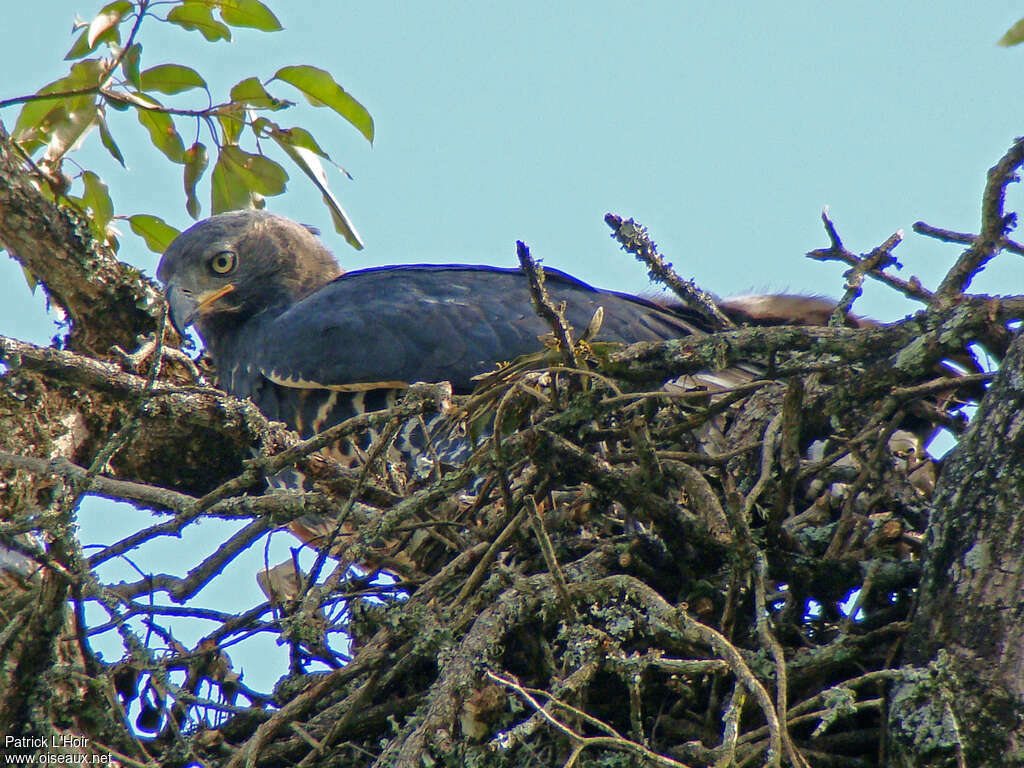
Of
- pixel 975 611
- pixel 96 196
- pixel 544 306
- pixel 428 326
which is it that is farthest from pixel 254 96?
pixel 975 611

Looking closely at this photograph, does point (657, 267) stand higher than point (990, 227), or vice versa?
point (657, 267)

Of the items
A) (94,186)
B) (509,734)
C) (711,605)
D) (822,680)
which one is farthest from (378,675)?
(94,186)

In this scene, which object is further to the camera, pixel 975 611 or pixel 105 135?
pixel 105 135

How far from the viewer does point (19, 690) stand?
279 centimetres

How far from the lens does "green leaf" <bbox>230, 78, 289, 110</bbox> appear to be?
408 centimetres

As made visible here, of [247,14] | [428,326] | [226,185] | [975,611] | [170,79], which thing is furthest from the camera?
[428,326]

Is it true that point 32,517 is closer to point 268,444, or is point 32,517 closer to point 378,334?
point 268,444

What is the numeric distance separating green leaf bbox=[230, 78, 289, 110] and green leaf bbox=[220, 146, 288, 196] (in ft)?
0.69

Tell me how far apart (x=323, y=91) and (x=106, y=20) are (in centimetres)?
70

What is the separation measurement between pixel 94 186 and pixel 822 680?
10.1ft

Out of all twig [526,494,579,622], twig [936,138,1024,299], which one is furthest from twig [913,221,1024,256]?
twig [526,494,579,622]

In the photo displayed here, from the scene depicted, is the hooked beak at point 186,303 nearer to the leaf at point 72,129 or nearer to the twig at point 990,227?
the leaf at point 72,129

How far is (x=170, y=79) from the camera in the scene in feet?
13.2

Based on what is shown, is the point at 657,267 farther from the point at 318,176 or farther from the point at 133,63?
the point at 133,63
